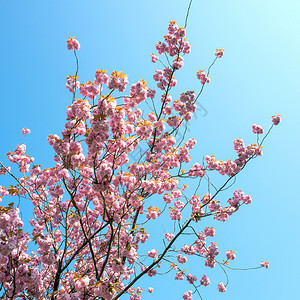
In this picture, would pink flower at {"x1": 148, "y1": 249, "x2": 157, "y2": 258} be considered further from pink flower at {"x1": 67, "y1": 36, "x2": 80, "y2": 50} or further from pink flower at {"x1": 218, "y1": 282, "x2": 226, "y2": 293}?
pink flower at {"x1": 67, "y1": 36, "x2": 80, "y2": 50}

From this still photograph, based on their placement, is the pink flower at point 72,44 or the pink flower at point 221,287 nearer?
the pink flower at point 72,44

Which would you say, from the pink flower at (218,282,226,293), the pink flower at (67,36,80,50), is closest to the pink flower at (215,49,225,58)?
the pink flower at (67,36,80,50)

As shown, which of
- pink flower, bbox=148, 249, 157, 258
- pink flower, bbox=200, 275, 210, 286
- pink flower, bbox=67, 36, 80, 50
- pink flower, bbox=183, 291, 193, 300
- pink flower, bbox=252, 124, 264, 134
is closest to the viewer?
pink flower, bbox=67, 36, 80, 50

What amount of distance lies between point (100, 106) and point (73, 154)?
1063 mm

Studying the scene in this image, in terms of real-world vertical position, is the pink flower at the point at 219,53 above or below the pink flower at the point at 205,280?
above

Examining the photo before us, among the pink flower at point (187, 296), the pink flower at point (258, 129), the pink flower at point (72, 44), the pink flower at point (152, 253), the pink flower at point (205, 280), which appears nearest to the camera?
the pink flower at point (72, 44)

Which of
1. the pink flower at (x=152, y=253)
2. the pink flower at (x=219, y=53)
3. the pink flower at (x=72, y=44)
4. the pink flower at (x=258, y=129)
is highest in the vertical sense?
the pink flower at (x=219, y=53)

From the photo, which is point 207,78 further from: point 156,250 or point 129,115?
point 156,250

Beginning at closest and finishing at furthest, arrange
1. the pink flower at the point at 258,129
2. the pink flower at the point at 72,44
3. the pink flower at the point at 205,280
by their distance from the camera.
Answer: the pink flower at the point at 72,44, the pink flower at the point at 258,129, the pink flower at the point at 205,280

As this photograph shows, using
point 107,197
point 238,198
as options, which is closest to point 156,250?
point 238,198

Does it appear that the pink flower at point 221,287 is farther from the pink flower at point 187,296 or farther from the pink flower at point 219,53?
the pink flower at point 219,53

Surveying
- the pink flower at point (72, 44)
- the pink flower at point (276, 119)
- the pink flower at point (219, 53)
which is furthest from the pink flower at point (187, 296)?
the pink flower at point (72, 44)

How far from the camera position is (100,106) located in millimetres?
3773

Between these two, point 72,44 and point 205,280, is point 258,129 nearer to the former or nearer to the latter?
point 205,280
